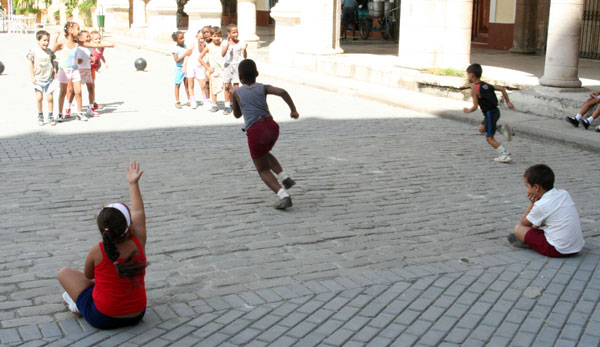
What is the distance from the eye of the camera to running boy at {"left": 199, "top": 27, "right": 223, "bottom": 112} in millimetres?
13273

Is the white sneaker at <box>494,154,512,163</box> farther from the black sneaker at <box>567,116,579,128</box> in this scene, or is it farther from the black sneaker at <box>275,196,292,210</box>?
the black sneaker at <box>275,196,292,210</box>

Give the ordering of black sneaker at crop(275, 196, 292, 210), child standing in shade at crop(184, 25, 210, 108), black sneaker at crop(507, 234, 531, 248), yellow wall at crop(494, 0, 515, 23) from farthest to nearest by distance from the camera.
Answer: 1. yellow wall at crop(494, 0, 515, 23)
2. child standing in shade at crop(184, 25, 210, 108)
3. black sneaker at crop(275, 196, 292, 210)
4. black sneaker at crop(507, 234, 531, 248)

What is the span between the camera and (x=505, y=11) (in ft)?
72.8

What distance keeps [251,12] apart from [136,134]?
1365 centimetres

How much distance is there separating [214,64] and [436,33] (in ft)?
16.3

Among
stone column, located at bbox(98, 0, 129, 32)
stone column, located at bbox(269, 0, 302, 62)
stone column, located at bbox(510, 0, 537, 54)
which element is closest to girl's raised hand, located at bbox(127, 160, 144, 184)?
stone column, located at bbox(269, 0, 302, 62)

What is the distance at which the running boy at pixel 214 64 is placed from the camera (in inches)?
523

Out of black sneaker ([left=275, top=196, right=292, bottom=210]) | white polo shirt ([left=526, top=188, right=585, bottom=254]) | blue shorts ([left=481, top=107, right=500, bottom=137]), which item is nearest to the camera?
white polo shirt ([left=526, top=188, right=585, bottom=254])

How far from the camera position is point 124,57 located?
24.2m

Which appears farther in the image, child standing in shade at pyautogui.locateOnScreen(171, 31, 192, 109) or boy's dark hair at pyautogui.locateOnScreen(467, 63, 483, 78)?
child standing in shade at pyautogui.locateOnScreen(171, 31, 192, 109)

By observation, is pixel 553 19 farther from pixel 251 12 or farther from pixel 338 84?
pixel 251 12

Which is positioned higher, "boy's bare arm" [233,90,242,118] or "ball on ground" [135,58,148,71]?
"boy's bare arm" [233,90,242,118]

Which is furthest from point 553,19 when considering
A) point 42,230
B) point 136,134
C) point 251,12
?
point 251,12

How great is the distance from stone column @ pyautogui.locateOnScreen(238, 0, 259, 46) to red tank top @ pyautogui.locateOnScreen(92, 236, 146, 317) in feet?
64.6
